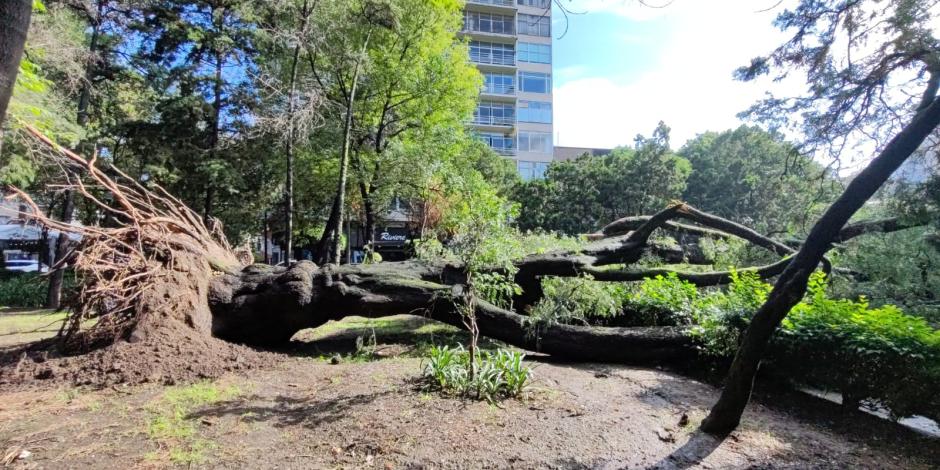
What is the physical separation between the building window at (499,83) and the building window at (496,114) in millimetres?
1157

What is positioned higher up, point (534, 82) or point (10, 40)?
point (534, 82)

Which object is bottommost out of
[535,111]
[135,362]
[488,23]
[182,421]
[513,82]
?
[182,421]

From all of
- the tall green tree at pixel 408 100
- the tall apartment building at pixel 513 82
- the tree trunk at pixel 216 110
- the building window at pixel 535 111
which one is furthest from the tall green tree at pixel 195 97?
the building window at pixel 535 111

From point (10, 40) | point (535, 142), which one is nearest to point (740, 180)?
point (535, 142)

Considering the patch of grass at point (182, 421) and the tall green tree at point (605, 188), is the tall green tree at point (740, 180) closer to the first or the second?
the tall green tree at point (605, 188)

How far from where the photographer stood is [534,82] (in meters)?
44.9

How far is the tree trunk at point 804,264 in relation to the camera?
379cm

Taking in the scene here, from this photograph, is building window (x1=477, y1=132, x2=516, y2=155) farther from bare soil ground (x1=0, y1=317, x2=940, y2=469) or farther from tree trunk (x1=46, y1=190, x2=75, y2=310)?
bare soil ground (x1=0, y1=317, x2=940, y2=469)

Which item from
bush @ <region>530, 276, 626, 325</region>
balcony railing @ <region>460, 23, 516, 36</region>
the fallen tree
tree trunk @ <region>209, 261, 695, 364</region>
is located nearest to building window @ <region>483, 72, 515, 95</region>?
balcony railing @ <region>460, 23, 516, 36</region>

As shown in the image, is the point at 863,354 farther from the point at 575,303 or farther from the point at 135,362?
the point at 135,362

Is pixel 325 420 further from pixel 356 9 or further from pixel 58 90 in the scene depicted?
pixel 58 90

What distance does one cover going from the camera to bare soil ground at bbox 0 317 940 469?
360 centimetres

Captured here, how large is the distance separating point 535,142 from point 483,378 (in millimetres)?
41726

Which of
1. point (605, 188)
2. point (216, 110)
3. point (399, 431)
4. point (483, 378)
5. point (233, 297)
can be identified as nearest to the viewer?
point (399, 431)
